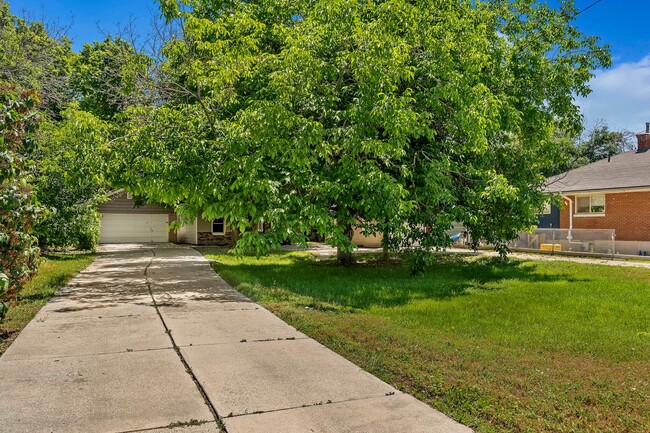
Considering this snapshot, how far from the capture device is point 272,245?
30.4 feet

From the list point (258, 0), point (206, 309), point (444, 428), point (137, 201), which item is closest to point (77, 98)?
point (137, 201)

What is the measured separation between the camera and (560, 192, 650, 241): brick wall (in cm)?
1845

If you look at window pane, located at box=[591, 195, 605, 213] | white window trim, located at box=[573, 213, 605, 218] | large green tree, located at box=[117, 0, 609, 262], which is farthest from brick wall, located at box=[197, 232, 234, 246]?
window pane, located at box=[591, 195, 605, 213]

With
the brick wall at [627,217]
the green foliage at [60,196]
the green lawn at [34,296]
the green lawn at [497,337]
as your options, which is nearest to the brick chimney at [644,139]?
the brick wall at [627,217]

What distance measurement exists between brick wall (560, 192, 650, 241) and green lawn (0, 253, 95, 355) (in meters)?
19.6

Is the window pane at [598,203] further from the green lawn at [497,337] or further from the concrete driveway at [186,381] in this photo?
the concrete driveway at [186,381]

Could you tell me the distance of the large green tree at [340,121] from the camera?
364 inches

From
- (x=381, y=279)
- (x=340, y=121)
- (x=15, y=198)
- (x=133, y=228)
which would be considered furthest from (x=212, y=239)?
(x=15, y=198)

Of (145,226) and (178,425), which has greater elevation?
(145,226)

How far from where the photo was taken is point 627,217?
1911 centimetres

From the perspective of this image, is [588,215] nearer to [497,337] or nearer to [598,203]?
[598,203]

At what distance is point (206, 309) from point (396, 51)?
235 inches

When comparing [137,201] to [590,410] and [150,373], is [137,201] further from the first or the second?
[590,410]

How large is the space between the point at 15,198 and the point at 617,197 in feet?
68.4
